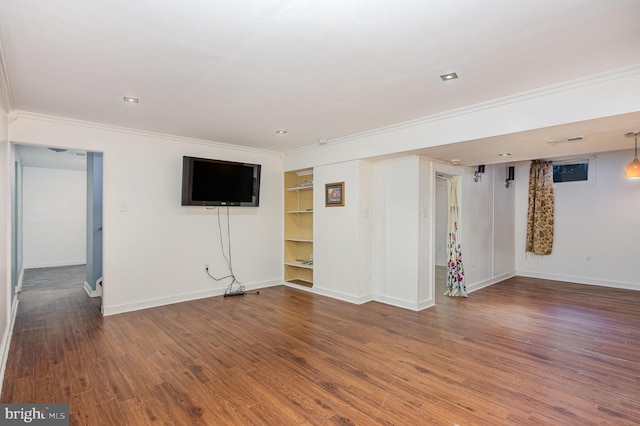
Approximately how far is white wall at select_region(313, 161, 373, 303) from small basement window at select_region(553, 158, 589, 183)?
424cm

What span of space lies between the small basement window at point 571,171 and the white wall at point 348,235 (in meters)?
4.24

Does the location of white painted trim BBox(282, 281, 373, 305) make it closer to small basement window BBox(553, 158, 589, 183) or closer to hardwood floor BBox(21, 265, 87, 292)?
hardwood floor BBox(21, 265, 87, 292)

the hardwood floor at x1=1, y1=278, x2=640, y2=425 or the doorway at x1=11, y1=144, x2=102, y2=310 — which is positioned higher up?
the doorway at x1=11, y1=144, x2=102, y2=310

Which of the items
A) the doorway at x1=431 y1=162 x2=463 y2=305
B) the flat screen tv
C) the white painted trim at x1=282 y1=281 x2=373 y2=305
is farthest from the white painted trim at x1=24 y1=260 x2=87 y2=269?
the doorway at x1=431 y1=162 x2=463 y2=305

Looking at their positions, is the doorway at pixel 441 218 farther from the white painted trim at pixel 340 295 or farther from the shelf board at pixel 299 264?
the shelf board at pixel 299 264

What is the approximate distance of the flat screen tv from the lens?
475 centimetres

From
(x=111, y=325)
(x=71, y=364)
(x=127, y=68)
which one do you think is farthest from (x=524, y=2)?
(x=111, y=325)

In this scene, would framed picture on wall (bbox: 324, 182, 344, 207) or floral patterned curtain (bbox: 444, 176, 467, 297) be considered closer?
framed picture on wall (bbox: 324, 182, 344, 207)

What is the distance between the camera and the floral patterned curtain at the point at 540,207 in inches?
258

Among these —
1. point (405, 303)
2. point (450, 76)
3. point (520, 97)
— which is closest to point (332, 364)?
point (405, 303)

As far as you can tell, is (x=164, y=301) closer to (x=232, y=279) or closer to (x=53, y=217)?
(x=232, y=279)

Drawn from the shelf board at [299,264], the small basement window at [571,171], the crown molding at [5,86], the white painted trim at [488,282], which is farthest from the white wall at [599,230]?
the crown molding at [5,86]

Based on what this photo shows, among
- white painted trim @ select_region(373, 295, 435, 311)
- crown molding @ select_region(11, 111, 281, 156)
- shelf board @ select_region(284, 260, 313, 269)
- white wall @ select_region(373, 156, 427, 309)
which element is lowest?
white painted trim @ select_region(373, 295, 435, 311)

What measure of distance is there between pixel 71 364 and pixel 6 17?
2606 mm
